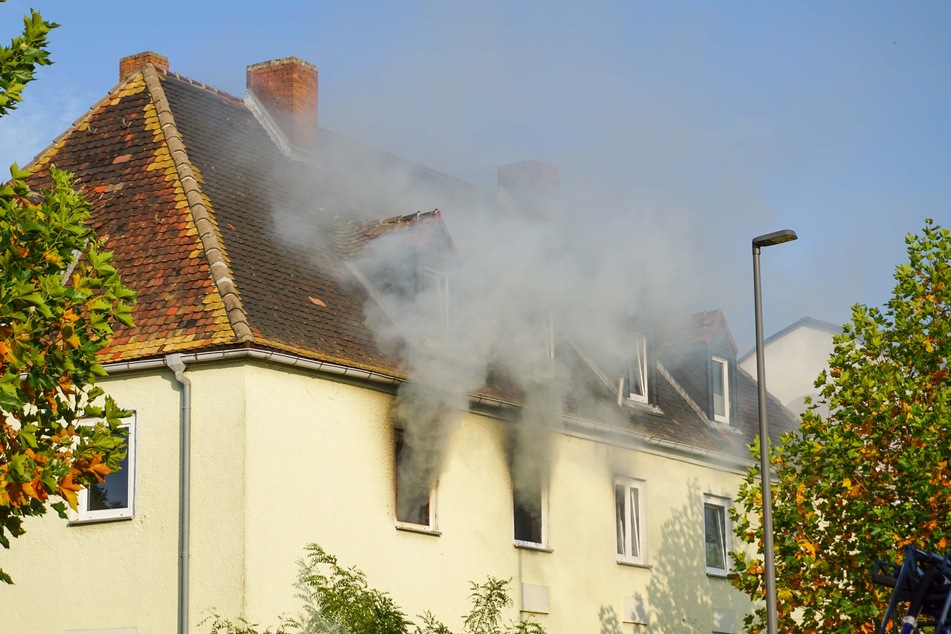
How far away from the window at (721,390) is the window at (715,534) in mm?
1711

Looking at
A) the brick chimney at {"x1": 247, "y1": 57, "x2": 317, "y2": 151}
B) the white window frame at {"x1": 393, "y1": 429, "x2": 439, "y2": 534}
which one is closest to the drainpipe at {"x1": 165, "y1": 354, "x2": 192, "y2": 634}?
the white window frame at {"x1": 393, "y1": 429, "x2": 439, "y2": 534}

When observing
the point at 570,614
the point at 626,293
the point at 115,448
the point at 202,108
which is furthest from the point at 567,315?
the point at 115,448

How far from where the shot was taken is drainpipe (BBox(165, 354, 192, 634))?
1677 cm

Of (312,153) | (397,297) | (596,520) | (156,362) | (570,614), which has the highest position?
(312,153)

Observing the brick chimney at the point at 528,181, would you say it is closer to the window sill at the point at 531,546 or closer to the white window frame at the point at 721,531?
the white window frame at the point at 721,531

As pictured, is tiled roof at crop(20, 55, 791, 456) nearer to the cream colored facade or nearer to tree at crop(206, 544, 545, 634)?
the cream colored facade

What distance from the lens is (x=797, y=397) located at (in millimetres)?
41406

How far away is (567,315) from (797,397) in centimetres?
2013

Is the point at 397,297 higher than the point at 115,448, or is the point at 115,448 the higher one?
the point at 397,297

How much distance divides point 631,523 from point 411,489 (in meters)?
5.64

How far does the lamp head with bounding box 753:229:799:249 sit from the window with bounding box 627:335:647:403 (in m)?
7.00

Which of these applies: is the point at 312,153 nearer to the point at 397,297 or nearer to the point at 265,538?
the point at 397,297

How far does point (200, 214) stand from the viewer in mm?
18859

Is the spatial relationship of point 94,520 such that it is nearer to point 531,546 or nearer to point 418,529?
point 418,529
